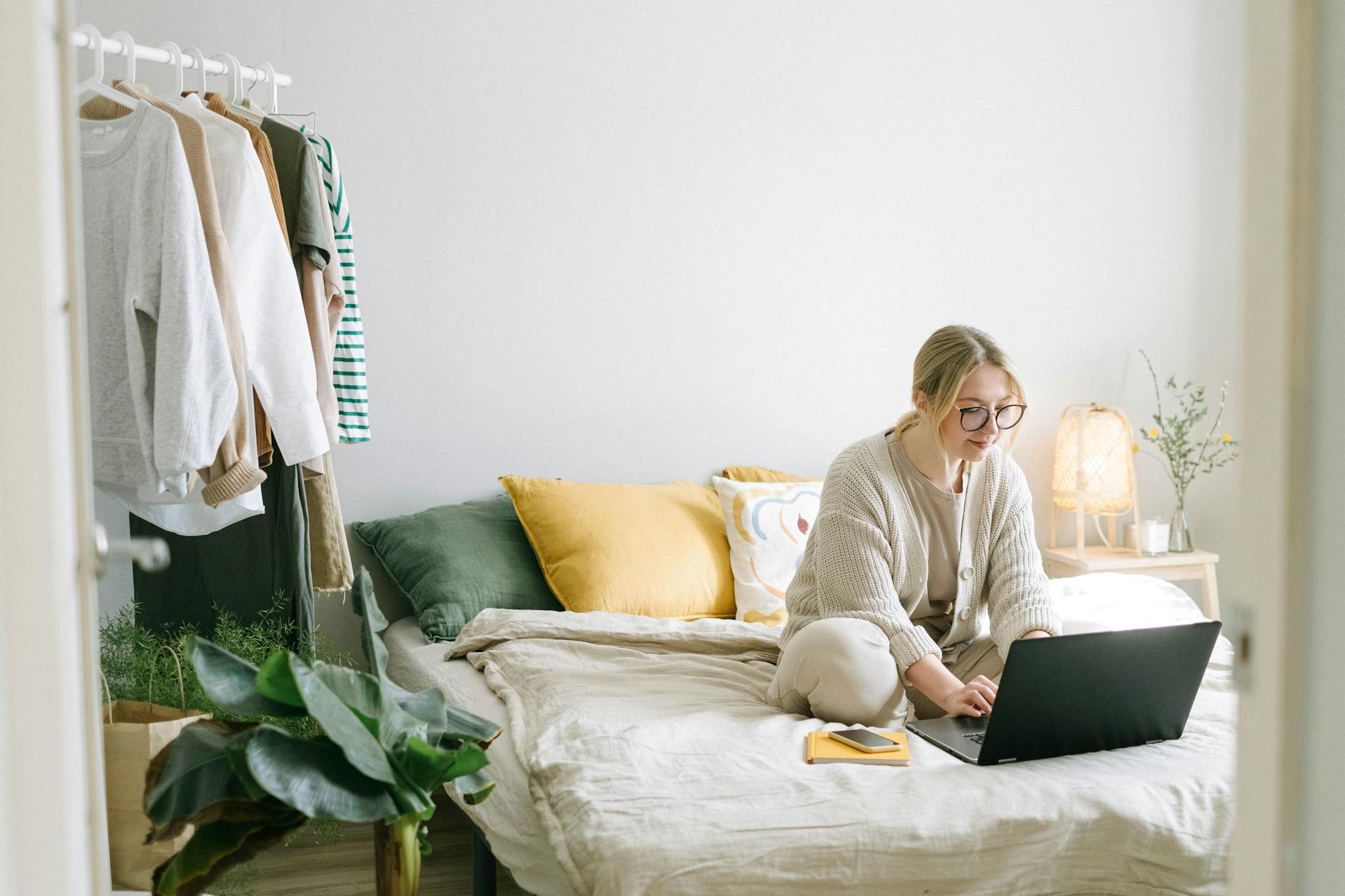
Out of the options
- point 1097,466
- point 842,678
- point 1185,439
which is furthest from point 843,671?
point 1185,439

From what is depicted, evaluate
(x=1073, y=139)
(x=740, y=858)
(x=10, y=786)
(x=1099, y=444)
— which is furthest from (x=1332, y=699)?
(x=1073, y=139)

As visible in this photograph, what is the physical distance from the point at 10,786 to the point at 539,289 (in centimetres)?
242

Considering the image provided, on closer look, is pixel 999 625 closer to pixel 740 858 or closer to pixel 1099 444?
pixel 740 858

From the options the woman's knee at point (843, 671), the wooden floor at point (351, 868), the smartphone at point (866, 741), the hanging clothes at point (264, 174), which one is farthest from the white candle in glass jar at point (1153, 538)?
the hanging clothes at point (264, 174)

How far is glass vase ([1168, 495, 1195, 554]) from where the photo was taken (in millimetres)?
3604

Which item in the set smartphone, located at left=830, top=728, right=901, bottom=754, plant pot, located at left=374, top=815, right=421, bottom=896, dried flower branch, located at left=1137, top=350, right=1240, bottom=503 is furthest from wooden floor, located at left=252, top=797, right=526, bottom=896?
dried flower branch, located at left=1137, top=350, right=1240, bottom=503

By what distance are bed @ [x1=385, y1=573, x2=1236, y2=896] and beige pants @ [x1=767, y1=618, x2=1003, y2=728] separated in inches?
2.1

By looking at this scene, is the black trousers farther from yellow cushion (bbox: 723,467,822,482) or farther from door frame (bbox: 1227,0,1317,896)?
door frame (bbox: 1227,0,1317,896)

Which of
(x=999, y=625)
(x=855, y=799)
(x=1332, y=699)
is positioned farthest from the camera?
(x=999, y=625)

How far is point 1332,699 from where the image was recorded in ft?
2.38

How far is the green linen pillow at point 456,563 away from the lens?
8.93 feet

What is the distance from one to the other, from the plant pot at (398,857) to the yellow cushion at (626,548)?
1.41 meters

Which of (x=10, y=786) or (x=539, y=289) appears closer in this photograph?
(x=10, y=786)

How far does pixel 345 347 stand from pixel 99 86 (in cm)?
69
